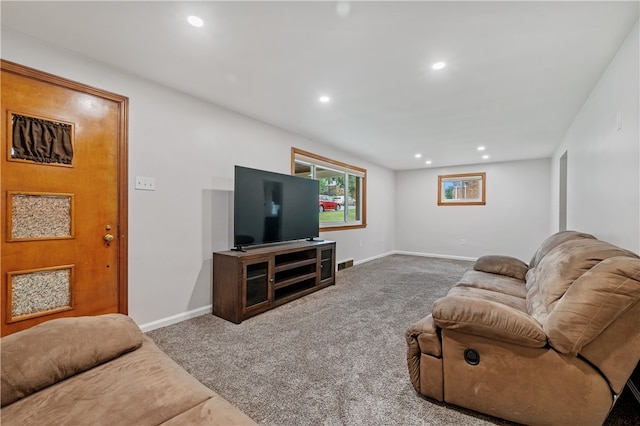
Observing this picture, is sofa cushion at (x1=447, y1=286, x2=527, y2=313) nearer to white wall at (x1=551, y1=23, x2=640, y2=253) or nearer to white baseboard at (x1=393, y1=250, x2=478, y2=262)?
white wall at (x1=551, y1=23, x2=640, y2=253)

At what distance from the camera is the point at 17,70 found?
74.1 inches

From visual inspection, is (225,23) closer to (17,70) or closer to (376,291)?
(17,70)

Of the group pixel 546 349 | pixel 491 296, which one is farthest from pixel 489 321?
pixel 491 296

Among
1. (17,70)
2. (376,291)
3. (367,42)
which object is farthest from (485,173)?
(17,70)

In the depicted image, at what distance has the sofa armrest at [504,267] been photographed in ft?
9.22

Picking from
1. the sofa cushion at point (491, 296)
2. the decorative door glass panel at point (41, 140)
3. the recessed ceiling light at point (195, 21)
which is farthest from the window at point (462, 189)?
the decorative door glass panel at point (41, 140)

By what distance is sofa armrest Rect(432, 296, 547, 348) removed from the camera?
131 centimetres

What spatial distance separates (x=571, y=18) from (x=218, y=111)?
297 centimetres

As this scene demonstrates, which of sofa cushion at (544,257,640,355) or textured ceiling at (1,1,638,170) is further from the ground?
textured ceiling at (1,1,638,170)

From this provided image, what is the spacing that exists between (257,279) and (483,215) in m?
5.48

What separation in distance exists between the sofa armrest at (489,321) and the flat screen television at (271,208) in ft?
7.06

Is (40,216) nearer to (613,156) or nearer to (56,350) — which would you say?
(56,350)

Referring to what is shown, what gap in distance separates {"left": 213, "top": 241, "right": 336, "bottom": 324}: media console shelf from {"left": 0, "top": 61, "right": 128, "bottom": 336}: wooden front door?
0.83 m

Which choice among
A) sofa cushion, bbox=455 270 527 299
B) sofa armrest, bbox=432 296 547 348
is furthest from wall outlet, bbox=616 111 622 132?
sofa armrest, bbox=432 296 547 348
